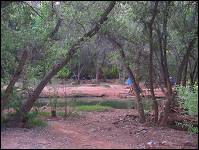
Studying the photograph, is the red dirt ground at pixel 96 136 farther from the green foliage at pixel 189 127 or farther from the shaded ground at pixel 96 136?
the green foliage at pixel 189 127

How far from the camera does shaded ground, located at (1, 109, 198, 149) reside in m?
13.4

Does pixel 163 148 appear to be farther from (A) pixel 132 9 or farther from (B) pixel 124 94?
(B) pixel 124 94

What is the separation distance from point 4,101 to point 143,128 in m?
5.92

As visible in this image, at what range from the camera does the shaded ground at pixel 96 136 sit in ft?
43.8


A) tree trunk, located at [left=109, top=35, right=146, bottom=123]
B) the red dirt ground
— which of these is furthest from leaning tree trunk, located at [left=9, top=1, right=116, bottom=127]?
tree trunk, located at [left=109, top=35, right=146, bottom=123]

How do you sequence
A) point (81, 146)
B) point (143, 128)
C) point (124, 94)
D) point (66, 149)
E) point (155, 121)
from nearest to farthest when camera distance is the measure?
point (66, 149), point (81, 146), point (143, 128), point (155, 121), point (124, 94)

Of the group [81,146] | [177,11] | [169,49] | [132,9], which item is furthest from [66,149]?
[169,49]

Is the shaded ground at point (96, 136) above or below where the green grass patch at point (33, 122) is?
below

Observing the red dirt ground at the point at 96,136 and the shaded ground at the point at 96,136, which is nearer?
the red dirt ground at the point at 96,136

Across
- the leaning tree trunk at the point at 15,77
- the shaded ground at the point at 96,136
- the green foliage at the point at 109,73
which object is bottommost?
the shaded ground at the point at 96,136

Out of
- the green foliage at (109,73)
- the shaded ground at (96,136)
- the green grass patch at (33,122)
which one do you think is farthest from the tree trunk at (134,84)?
the green foliage at (109,73)

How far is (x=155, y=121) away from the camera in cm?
1964

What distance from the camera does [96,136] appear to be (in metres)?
15.9

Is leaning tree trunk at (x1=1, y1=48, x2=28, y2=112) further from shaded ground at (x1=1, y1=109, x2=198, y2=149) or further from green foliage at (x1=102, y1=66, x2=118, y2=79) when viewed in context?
green foliage at (x1=102, y1=66, x2=118, y2=79)
